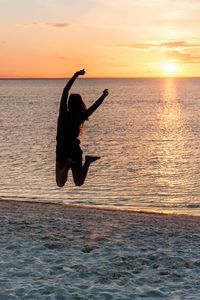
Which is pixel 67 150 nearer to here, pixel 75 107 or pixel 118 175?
pixel 75 107

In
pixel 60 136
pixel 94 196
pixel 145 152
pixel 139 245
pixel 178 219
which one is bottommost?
pixel 145 152

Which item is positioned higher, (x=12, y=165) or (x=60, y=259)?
(x=60, y=259)

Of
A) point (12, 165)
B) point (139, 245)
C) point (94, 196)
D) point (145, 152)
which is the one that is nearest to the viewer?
point (139, 245)

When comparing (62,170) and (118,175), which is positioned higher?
(62,170)

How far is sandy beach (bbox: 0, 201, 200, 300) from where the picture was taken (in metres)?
8.63

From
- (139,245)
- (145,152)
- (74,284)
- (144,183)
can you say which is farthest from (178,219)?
(145,152)

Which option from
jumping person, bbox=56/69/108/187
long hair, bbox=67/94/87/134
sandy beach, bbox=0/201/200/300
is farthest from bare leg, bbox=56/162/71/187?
sandy beach, bbox=0/201/200/300

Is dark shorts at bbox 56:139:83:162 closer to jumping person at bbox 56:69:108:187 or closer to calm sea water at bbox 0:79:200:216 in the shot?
jumping person at bbox 56:69:108:187

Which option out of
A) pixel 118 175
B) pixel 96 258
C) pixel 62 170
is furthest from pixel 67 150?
pixel 118 175

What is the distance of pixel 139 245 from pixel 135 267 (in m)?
1.79

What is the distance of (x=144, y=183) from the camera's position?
2844cm

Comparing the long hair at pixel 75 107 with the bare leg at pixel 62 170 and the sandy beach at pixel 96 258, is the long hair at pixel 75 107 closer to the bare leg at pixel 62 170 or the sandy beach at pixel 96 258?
the bare leg at pixel 62 170

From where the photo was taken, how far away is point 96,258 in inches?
410

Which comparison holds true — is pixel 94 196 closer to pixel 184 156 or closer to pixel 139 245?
pixel 139 245
